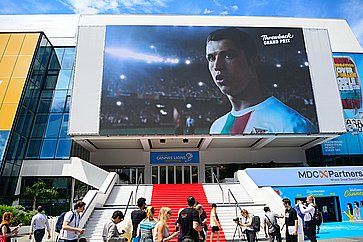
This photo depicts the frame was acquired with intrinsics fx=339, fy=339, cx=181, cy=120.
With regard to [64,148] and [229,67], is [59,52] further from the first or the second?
[229,67]

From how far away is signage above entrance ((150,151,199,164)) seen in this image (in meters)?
26.4

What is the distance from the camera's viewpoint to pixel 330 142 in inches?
1040

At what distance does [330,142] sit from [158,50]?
15.0 m

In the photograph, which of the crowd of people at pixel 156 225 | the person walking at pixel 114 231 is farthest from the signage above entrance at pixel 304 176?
the person walking at pixel 114 231

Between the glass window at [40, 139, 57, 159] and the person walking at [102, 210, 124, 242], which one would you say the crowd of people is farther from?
the glass window at [40, 139, 57, 159]

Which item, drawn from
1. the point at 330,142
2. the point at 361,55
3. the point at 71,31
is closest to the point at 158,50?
the point at 71,31

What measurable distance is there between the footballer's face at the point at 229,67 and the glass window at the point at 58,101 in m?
11.2

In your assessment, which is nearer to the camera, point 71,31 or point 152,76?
point 152,76

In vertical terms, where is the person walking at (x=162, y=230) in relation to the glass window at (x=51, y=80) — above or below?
below

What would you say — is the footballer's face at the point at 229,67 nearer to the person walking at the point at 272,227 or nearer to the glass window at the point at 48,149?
the glass window at the point at 48,149

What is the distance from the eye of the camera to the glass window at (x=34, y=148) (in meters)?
22.5

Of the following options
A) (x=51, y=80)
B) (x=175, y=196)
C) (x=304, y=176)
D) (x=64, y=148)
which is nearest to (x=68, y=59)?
(x=51, y=80)

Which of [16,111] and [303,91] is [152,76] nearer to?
[16,111]

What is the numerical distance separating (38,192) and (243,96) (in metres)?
14.7
